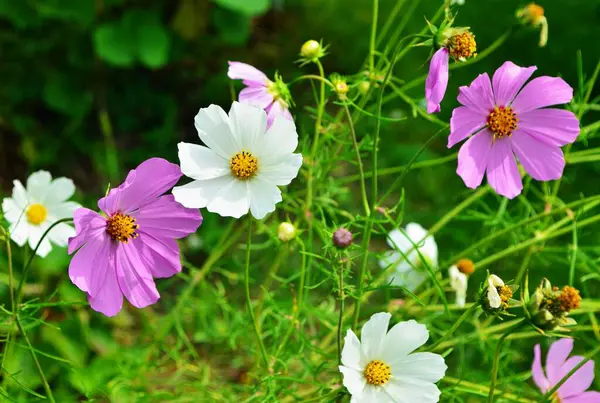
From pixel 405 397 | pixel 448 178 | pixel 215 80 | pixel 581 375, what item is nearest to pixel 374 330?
pixel 405 397

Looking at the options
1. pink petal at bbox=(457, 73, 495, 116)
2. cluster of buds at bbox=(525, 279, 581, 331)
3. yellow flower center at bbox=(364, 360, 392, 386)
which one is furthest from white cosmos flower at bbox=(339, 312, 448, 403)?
pink petal at bbox=(457, 73, 495, 116)

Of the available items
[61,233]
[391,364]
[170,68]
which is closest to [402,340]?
[391,364]

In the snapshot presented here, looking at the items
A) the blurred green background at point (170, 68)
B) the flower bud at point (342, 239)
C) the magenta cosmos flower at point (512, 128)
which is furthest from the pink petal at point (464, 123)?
the blurred green background at point (170, 68)

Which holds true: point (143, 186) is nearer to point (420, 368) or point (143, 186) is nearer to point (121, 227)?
point (121, 227)

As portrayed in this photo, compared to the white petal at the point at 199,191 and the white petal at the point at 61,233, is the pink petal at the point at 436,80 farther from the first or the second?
the white petal at the point at 61,233

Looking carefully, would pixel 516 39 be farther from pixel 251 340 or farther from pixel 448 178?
pixel 251 340

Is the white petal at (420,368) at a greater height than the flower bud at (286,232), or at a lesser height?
lesser
